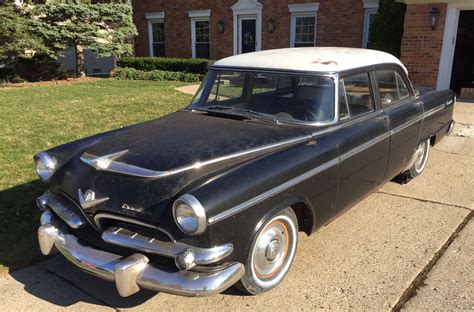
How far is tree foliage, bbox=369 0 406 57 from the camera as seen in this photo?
1112 cm

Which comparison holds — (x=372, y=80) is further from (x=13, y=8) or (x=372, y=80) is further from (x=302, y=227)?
(x=13, y=8)

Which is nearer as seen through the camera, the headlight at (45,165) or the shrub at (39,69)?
the headlight at (45,165)

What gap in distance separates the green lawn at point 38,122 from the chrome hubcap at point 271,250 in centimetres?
194

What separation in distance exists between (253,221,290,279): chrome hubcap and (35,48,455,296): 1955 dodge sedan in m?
0.01

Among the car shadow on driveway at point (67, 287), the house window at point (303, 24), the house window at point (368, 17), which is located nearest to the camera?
the car shadow on driveway at point (67, 287)

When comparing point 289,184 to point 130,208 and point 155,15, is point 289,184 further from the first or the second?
point 155,15

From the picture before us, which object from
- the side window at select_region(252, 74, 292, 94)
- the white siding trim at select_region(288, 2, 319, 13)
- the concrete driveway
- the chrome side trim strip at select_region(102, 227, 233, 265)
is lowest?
the concrete driveway

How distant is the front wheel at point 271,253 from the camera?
2.81m

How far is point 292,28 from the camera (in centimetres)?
1487

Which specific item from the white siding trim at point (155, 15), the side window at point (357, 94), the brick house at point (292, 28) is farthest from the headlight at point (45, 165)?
the white siding trim at point (155, 15)

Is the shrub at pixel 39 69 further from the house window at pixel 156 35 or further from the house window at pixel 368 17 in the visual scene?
the house window at pixel 368 17

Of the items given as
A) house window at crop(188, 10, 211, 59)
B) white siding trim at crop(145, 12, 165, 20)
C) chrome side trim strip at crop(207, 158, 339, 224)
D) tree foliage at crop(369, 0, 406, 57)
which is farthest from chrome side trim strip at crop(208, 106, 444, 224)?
white siding trim at crop(145, 12, 165, 20)

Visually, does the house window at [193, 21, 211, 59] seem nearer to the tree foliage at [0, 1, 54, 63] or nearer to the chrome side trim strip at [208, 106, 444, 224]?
the tree foliage at [0, 1, 54, 63]

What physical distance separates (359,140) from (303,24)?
1214 centimetres
